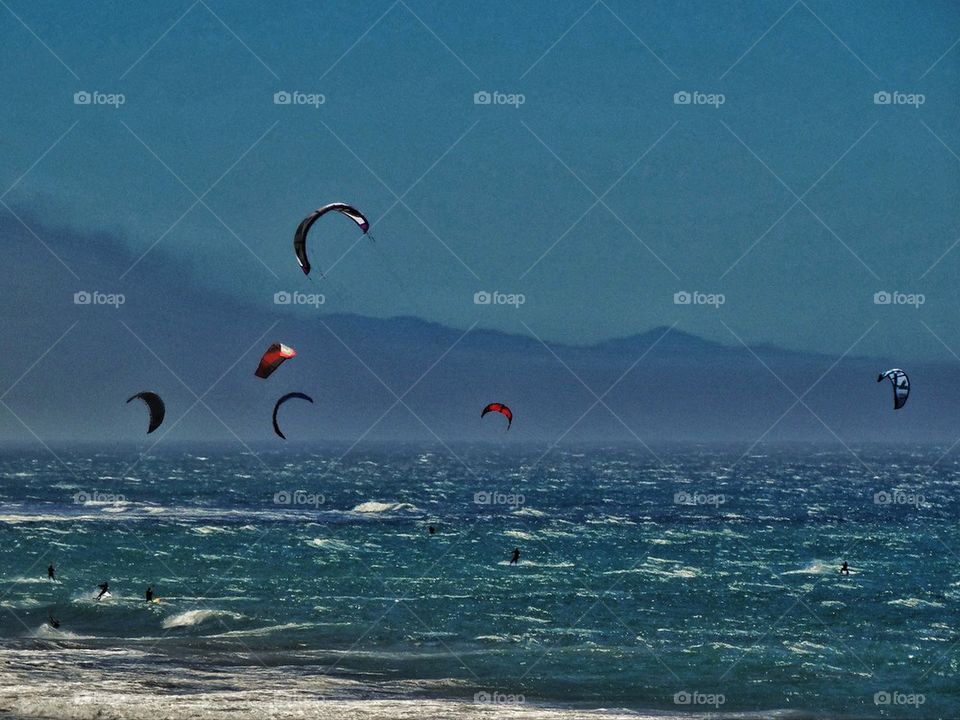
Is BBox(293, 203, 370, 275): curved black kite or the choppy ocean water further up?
BBox(293, 203, 370, 275): curved black kite

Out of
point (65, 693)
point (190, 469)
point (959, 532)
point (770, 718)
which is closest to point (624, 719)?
point (770, 718)

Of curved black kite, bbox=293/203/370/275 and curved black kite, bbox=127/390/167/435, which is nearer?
curved black kite, bbox=293/203/370/275

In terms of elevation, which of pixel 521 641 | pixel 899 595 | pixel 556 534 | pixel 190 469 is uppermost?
pixel 190 469

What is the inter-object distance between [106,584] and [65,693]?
16561mm

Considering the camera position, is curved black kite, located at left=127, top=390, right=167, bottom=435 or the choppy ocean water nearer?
the choppy ocean water

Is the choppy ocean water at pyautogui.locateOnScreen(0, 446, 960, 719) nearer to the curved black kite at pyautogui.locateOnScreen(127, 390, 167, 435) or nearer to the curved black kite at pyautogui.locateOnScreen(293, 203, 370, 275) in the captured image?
the curved black kite at pyautogui.locateOnScreen(127, 390, 167, 435)

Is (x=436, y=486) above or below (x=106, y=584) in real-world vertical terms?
above

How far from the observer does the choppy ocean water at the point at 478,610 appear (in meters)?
29.3

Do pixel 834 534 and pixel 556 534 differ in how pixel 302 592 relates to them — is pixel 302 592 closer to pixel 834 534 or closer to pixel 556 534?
pixel 556 534

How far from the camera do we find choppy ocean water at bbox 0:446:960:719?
29.3 metres

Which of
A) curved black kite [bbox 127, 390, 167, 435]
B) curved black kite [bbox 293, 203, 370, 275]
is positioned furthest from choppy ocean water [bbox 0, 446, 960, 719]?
curved black kite [bbox 293, 203, 370, 275]

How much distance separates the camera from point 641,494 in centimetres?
9838

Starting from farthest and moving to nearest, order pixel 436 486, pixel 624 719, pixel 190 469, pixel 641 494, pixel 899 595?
pixel 190 469
pixel 436 486
pixel 641 494
pixel 899 595
pixel 624 719

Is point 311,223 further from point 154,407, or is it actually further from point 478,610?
point 478,610
